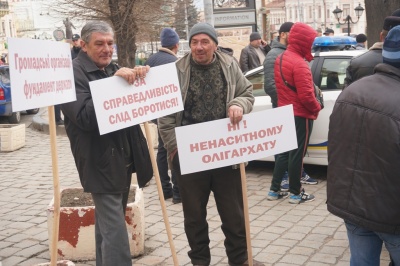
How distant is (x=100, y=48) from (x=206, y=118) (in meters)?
0.95

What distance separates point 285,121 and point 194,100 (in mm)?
691

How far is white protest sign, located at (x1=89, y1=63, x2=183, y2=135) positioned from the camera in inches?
143

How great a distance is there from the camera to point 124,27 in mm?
13094

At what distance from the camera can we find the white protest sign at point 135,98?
11.9 feet

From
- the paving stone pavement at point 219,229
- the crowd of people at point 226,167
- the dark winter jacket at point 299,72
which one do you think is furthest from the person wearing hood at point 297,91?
the crowd of people at point 226,167

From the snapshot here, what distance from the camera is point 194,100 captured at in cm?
431

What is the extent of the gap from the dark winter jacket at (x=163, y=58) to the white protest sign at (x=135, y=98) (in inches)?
105

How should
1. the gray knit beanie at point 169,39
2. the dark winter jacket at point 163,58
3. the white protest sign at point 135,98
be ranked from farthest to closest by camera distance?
the gray knit beanie at point 169,39 < the dark winter jacket at point 163,58 < the white protest sign at point 135,98

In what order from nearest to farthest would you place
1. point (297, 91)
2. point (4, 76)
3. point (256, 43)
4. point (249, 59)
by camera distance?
point (297, 91) → point (249, 59) → point (256, 43) → point (4, 76)

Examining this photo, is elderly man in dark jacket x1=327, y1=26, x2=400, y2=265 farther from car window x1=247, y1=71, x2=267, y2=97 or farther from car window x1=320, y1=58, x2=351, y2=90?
car window x1=247, y1=71, x2=267, y2=97

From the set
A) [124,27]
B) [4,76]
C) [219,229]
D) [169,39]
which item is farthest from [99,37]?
[4,76]

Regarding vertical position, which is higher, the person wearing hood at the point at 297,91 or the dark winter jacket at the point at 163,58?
the dark winter jacket at the point at 163,58

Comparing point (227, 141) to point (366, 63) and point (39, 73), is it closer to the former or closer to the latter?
point (39, 73)

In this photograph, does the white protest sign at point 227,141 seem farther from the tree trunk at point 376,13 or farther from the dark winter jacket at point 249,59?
the dark winter jacket at point 249,59
